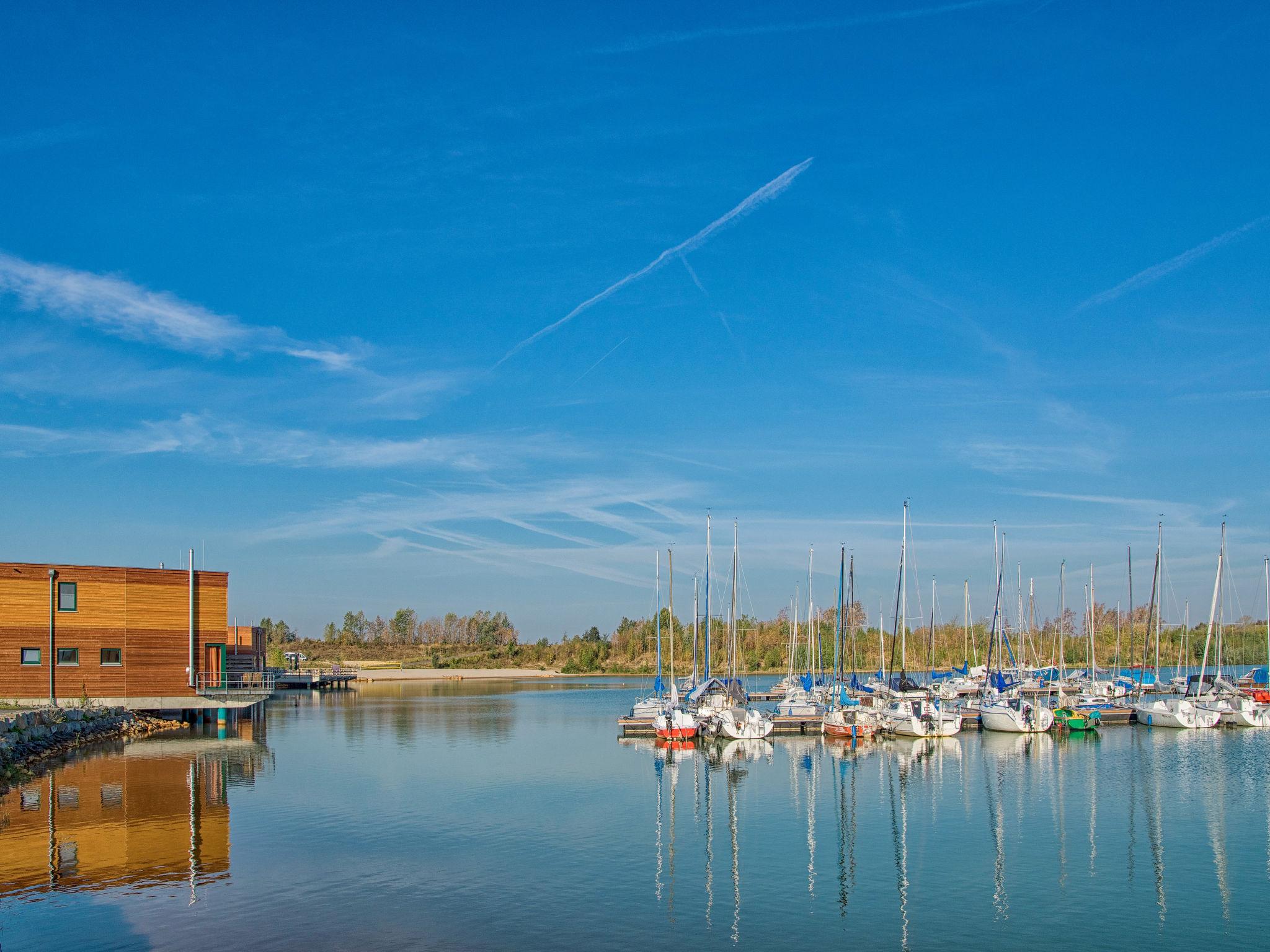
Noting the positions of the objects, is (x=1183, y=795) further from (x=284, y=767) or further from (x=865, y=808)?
A: (x=284, y=767)

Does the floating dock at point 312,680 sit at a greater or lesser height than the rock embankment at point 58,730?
lesser

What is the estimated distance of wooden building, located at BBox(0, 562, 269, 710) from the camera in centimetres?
5700

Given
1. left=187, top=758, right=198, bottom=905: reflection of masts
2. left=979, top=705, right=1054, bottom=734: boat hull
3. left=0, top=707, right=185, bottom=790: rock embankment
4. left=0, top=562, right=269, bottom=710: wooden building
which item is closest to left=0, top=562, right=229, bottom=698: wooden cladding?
left=0, top=562, right=269, bottom=710: wooden building

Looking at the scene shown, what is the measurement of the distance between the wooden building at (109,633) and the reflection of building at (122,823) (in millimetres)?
11884

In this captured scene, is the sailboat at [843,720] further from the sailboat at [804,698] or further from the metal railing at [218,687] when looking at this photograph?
the metal railing at [218,687]

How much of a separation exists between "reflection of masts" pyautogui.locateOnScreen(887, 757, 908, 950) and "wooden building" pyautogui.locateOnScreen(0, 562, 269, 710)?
39.3m

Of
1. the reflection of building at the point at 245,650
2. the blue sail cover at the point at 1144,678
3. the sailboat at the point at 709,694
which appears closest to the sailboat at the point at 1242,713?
the blue sail cover at the point at 1144,678

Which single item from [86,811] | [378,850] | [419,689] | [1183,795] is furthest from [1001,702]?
[419,689]

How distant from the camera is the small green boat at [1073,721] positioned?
61281 millimetres

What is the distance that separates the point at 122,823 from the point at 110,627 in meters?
30.5

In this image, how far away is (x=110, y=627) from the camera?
58625 mm

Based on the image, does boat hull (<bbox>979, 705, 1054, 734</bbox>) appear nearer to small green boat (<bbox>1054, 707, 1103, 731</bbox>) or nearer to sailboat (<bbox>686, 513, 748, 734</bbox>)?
small green boat (<bbox>1054, 707, 1103, 731</bbox>)

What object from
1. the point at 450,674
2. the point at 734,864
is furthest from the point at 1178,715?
the point at 450,674

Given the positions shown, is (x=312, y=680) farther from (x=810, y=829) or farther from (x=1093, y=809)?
(x=1093, y=809)
